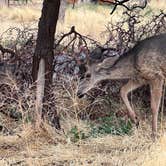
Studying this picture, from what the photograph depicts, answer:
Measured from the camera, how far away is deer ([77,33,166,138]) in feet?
28.2

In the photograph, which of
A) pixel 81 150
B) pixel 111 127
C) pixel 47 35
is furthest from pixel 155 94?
pixel 81 150

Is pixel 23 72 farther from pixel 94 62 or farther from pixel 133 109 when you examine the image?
pixel 133 109

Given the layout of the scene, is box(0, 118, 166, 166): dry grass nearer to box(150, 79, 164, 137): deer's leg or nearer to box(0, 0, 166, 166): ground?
box(0, 0, 166, 166): ground

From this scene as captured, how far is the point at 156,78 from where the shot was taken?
340 inches

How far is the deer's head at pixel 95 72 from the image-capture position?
8625 mm

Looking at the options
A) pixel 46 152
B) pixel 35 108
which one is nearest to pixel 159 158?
pixel 46 152

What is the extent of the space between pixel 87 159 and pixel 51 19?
214 cm

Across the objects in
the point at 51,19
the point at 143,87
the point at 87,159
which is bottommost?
the point at 87,159

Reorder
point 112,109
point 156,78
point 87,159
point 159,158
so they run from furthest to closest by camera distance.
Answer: point 112,109 < point 156,78 < point 87,159 < point 159,158

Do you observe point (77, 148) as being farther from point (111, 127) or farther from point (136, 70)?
point (136, 70)

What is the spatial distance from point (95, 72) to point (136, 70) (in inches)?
24.1

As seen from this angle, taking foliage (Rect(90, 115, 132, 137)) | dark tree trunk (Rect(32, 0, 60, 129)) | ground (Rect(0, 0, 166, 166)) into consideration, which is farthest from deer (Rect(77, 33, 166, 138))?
dark tree trunk (Rect(32, 0, 60, 129))

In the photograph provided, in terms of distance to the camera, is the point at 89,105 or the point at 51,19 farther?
the point at 89,105

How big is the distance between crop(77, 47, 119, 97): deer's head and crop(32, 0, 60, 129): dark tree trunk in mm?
658
